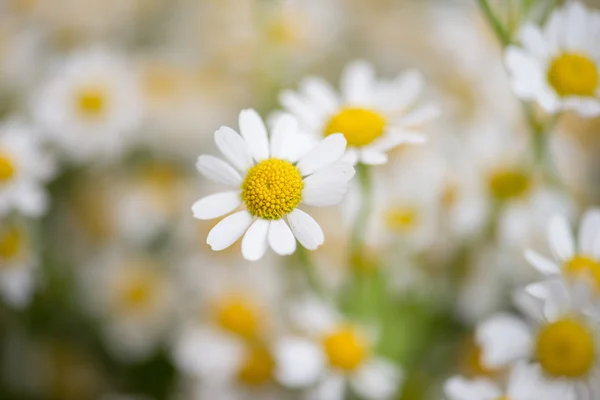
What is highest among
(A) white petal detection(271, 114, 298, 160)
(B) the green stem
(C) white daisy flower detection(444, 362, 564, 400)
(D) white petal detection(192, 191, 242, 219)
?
(B) the green stem

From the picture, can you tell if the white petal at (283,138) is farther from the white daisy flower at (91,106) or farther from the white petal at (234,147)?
the white daisy flower at (91,106)

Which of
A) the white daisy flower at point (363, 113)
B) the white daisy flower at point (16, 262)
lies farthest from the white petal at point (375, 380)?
the white daisy flower at point (16, 262)

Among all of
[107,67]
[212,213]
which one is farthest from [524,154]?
[107,67]

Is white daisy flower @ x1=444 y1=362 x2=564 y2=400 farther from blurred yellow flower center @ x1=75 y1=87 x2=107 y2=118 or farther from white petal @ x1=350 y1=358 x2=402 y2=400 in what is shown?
blurred yellow flower center @ x1=75 y1=87 x2=107 y2=118

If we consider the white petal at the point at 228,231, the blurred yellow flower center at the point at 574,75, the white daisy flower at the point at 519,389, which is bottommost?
the white daisy flower at the point at 519,389

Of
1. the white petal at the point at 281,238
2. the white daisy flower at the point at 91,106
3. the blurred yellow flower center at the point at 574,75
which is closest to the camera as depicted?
the white petal at the point at 281,238

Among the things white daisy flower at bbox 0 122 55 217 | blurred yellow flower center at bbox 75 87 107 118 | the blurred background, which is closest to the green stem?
the blurred background

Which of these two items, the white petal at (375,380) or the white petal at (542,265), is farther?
the white petal at (375,380)

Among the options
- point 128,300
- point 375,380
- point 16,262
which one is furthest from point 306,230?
point 128,300
